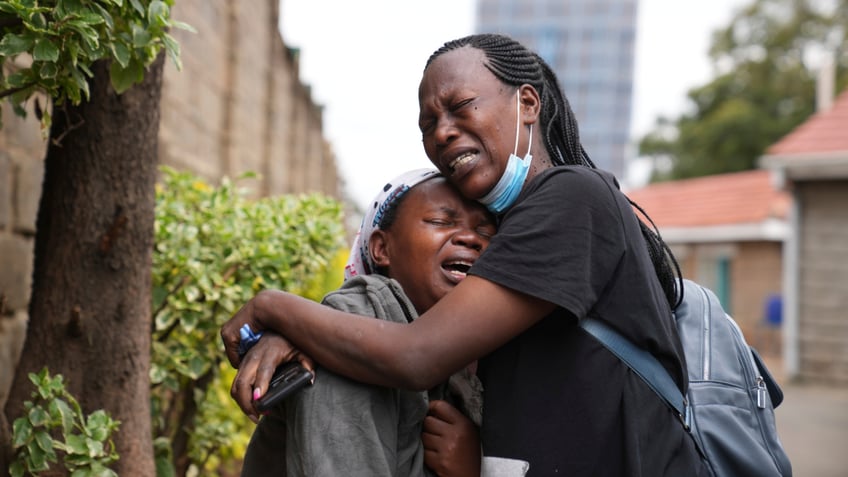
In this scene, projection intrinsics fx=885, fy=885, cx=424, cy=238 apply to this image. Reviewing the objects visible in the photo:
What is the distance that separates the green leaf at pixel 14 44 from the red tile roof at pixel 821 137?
39.8 feet

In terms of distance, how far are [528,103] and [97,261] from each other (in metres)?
1.43

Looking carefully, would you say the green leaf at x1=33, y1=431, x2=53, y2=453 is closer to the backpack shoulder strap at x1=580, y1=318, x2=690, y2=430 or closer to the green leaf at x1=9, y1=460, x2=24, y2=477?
the green leaf at x1=9, y1=460, x2=24, y2=477

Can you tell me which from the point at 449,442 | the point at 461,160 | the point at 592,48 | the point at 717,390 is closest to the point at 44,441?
the point at 449,442

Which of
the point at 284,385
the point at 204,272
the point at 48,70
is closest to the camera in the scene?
the point at 284,385

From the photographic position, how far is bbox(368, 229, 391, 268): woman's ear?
221 centimetres

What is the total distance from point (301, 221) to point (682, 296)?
191 cm

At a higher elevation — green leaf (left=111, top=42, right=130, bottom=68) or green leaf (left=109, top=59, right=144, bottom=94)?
green leaf (left=111, top=42, right=130, bottom=68)

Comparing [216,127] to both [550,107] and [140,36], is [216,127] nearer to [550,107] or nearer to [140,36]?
[140,36]

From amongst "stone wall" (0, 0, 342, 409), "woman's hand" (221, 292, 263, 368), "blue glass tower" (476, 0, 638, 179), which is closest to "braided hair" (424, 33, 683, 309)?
"woman's hand" (221, 292, 263, 368)

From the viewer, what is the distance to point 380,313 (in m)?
1.87

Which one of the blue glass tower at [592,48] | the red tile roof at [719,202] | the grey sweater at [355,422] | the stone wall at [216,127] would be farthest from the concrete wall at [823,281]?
the blue glass tower at [592,48]

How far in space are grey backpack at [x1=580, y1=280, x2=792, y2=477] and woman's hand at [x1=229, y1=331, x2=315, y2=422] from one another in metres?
0.59

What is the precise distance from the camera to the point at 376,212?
2258mm

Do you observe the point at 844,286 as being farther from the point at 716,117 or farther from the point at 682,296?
the point at 716,117
